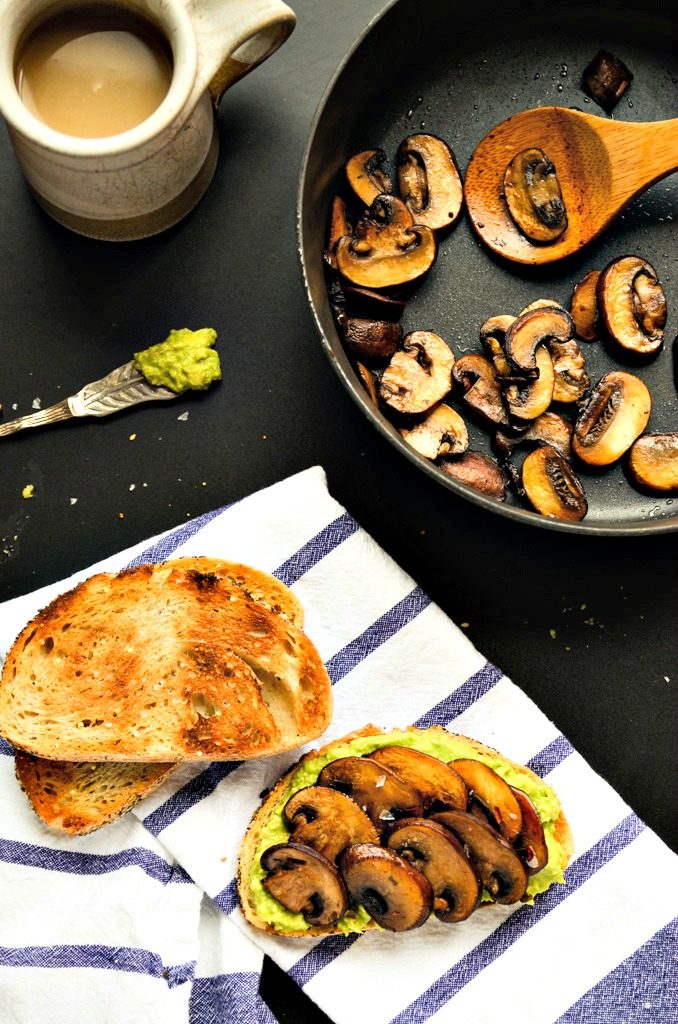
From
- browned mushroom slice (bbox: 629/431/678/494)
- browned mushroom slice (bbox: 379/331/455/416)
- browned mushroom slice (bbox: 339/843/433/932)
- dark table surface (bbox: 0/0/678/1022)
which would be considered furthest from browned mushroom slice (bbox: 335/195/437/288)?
browned mushroom slice (bbox: 339/843/433/932)

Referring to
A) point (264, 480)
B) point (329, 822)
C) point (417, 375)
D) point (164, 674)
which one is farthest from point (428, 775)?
point (417, 375)

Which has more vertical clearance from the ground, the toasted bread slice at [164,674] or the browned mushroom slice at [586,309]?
the browned mushroom slice at [586,309]

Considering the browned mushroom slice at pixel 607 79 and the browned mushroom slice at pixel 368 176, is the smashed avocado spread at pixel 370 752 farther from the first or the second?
the browned mushroom slice at pixel 607 79

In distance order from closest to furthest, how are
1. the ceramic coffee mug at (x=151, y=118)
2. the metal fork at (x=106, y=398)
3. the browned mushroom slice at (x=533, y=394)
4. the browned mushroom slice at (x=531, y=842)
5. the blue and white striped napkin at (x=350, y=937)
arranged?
the ceramic coffee mug at (x=151, y=118)
the browned mushroom slice at (x=531, y=842)
the blue and white striped napkin at (x=350, y=937)
the browned mushroom slice at (x=533, y=394)
the metal fork at (x=106, y=398)

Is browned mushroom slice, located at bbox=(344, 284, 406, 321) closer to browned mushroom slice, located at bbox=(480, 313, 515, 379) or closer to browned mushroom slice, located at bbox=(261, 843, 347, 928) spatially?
browned mushroom slice, located at bbox=(480, 313, 515, 379)

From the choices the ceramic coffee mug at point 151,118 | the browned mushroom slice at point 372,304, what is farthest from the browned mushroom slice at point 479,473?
the ceramic coffee mug at point 151,118

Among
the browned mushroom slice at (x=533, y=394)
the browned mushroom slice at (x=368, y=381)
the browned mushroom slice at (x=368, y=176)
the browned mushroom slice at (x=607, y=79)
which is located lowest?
the browned mushroom slice at (x=368, y=381)

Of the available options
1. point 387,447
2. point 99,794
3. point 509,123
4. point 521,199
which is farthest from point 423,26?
point 99,794
